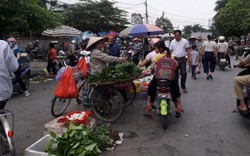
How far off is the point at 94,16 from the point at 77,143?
29.8 m

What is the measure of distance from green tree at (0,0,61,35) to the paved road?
398cm

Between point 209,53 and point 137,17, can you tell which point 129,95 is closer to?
point 209,53

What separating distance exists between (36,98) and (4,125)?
4632 mm

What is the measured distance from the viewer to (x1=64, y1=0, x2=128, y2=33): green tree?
104 feet

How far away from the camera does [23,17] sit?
1016cm

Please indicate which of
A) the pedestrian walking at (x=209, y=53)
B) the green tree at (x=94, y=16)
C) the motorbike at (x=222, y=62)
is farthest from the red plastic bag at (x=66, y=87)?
the green tree at (x=94, y=16)

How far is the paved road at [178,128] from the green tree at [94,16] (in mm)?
25259

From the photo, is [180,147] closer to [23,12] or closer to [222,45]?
[23,12]

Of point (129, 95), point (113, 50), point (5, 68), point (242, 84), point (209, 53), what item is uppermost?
point (113, 50)

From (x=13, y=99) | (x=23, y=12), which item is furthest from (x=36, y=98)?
(x=23, y=12)

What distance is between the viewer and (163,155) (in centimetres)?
383

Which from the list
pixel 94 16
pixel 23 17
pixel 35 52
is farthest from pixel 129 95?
pixel 94 16

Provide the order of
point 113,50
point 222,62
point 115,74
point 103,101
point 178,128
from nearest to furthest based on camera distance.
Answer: point 178,128 < point 115,74 < point 103,101 < point 113,50 < point 222,62

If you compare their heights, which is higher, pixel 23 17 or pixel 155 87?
pixel 23 17
